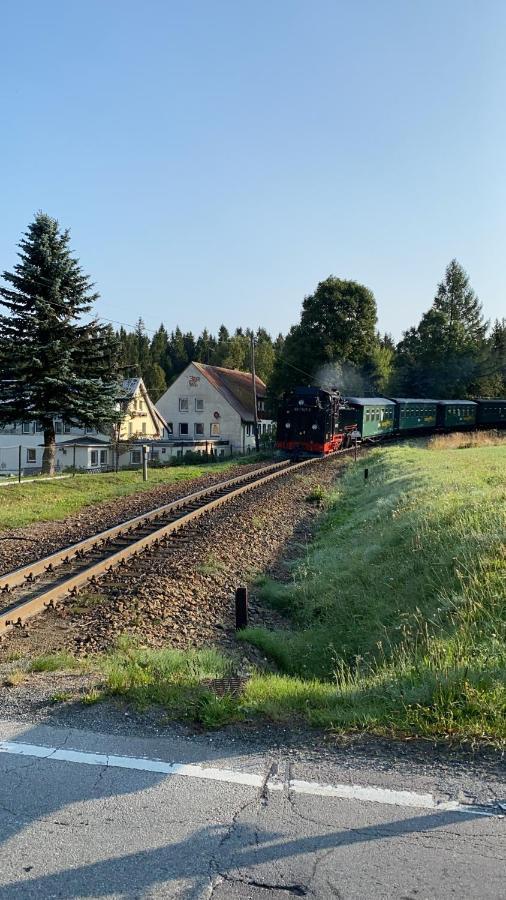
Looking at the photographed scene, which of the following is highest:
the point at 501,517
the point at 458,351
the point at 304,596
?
the point at 458,351

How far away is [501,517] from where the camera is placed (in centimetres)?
901

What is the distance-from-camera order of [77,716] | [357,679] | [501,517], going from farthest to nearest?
[501,517] → [357,679] → [77,716]

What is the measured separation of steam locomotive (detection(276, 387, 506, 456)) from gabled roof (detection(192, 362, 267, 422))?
52.9 feet

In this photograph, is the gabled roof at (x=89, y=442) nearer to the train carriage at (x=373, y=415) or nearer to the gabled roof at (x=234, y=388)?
the gabled roof at (x=234, y=388)

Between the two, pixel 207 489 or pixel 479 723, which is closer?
pixel 479 723

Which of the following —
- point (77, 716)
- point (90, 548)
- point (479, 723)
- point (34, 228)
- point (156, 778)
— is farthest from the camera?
point (34, 228)

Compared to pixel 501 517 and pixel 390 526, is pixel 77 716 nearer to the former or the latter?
pixel 501 517

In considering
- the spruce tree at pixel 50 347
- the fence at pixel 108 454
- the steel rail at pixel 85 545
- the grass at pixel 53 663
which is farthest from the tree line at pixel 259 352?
the grass at pixel 53 663

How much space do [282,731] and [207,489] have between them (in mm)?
13973

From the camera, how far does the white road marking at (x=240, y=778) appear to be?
3297 millimetres

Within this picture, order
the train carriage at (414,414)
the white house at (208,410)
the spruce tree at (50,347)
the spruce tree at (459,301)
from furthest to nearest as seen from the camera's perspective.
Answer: the spruce tree at (459,301) < the white house at (208,410) < the train carriage at (414,414) < the spruce tree at (50,347)

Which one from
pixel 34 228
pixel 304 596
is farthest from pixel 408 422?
pixel 304 596

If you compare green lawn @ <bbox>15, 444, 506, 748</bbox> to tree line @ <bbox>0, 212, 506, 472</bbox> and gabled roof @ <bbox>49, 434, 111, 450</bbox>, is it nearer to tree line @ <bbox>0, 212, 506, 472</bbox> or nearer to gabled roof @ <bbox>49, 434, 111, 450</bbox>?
tree line @ <bbox>0, 212, 506, 472</bbox>

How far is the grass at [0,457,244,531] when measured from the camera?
1470 cm
